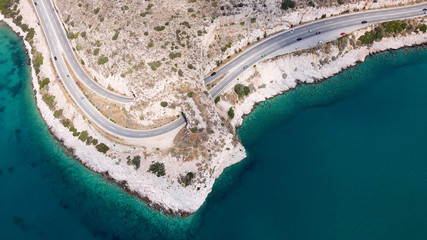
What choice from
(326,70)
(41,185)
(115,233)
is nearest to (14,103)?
(41,185)

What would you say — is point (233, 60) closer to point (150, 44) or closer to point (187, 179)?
point (150, 44)

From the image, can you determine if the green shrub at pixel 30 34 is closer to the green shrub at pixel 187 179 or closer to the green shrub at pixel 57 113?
the green shrub at pixel 57 113

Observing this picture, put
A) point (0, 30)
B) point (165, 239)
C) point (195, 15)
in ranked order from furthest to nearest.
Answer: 1. point (0, 30)
2. point (195, 15)
3. point (165, 239)

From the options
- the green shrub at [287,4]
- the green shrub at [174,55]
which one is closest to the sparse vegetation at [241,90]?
the green shrub at [174,55]

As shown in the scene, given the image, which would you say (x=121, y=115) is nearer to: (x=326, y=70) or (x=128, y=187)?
(x=128, y=187)

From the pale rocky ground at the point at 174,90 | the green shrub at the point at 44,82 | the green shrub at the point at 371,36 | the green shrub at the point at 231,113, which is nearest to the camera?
the pale rocky ground at the point at 174,90
